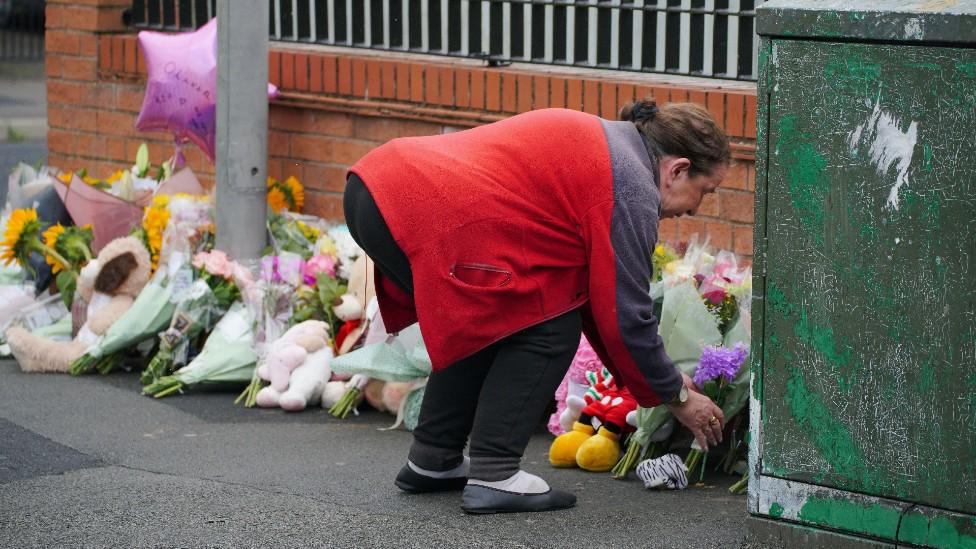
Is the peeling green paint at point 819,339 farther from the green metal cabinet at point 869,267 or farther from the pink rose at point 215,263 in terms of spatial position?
the pink rose at point 215,263

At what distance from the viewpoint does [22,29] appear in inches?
898

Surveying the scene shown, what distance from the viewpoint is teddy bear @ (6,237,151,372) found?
222 inches

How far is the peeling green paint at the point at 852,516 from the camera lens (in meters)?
3.28

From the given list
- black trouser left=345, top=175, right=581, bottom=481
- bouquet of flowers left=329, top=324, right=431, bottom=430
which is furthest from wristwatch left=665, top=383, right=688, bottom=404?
bouquet of flowers left=329, top=324, right=431, bottom=430

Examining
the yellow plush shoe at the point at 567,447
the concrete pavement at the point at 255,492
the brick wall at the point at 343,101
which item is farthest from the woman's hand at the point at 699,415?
the brick wall at the point at 343,101

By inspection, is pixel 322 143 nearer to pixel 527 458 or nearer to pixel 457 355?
pixel 527 458

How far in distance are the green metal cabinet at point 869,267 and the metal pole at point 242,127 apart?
2.75 meters

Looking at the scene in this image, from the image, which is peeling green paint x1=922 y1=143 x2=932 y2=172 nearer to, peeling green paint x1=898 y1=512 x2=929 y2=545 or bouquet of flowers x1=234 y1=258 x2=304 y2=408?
peeling green paint x1=898 y1=512 x2=929 y2=545

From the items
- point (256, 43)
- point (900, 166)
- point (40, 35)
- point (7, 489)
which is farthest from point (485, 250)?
point (40, 35)

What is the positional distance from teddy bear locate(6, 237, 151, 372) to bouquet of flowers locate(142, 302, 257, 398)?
0.46m

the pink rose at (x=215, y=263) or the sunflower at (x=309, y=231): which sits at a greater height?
the sunflower at (x=309, y=231)

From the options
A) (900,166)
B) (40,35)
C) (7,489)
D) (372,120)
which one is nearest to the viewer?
(900,166)

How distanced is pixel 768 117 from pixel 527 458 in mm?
1566

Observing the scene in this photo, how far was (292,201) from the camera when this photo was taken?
643 centimetres
